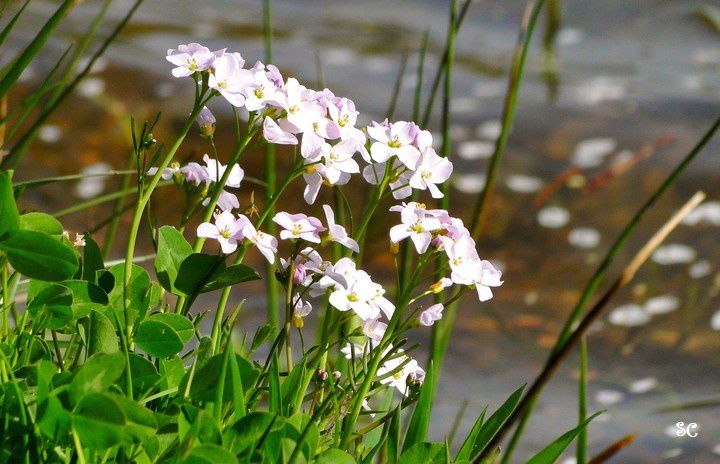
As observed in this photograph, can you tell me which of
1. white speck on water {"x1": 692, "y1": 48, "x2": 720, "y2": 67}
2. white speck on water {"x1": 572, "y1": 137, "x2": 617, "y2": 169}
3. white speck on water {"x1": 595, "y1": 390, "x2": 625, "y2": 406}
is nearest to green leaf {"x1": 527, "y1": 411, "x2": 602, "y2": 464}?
white speck on water {"x1": 595, "y1": 390, "x2": 625, "y2": 406}

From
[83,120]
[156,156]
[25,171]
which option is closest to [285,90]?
[156,156]

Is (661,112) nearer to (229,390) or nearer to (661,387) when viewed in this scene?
(661,387)

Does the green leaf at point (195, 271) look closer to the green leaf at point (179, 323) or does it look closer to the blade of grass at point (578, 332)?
the green leaf at point (179, 323)

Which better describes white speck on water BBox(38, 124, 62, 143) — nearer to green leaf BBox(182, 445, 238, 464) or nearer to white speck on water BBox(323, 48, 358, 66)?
white speck on water BBox(323, 48, 358, 66)

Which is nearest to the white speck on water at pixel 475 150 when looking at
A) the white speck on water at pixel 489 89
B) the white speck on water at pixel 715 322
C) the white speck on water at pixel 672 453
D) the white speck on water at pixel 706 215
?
the white speck on water at pixel 489 89

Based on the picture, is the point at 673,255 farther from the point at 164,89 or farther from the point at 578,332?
Result: the point at 578,332

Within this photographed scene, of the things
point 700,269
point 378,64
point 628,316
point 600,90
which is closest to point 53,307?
point 628,316
